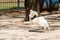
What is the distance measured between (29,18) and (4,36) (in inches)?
158

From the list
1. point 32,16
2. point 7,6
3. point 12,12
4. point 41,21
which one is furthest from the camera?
point 7,6

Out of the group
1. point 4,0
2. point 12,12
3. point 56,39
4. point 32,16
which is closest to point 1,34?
point 56,39

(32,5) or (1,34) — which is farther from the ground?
(32,5)

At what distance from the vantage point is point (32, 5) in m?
13.2

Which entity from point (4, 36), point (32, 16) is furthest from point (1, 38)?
point (32, 16)

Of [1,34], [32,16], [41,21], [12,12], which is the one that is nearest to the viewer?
[1,34]

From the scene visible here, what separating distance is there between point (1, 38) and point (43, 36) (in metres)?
1.74

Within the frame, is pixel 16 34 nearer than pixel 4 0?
Yes

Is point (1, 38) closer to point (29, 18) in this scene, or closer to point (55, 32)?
point (55, 32)

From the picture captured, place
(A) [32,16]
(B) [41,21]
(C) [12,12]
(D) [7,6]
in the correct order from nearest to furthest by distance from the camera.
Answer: (B) [41,21], (A) [32,16], (C) [12,12], (D) [7,6]

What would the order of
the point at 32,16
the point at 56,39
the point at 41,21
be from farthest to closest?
the point at 32,16
the point at 41,21
the point at 56,39

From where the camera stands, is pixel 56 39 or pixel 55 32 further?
pixel 55 32

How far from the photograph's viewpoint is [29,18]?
13.2 meters

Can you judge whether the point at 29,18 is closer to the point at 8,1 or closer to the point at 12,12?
the point at 12,12
